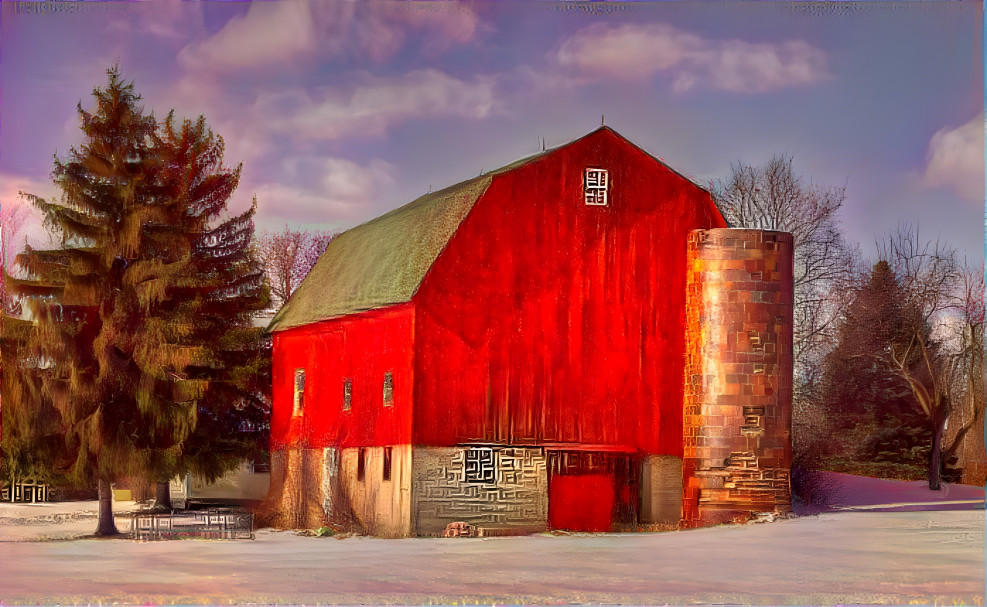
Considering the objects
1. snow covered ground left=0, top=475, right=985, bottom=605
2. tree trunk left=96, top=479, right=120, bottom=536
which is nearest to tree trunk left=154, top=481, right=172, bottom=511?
tree trunk left=96, top=479, right=120, bottom=536

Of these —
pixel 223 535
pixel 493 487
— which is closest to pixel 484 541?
pixel 493 487

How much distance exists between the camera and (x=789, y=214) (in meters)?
45.8

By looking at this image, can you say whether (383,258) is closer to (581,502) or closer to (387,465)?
(387,465)

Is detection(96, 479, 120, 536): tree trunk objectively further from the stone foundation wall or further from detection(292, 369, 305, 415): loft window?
the stone foundation wall

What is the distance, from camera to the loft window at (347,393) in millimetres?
35312

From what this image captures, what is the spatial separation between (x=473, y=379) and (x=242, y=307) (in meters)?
8.78

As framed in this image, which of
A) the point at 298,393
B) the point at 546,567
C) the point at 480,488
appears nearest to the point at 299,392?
the point at 298,393

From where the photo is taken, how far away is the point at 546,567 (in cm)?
2431

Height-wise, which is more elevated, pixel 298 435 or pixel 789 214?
pixel 789 214

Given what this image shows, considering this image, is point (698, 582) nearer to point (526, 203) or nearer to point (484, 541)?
point (484, 541)

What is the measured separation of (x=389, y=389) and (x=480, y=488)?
352cm

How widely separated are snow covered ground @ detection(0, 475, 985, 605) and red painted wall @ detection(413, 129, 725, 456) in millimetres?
3327

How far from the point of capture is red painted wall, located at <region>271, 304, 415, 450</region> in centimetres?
3234

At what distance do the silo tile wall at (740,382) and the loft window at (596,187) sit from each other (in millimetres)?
2866
